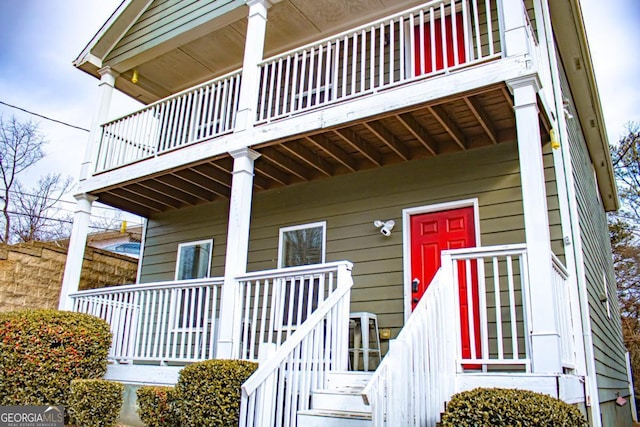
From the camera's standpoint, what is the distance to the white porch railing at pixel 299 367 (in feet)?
12.0

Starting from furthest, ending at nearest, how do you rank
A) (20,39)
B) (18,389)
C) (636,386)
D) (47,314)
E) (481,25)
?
(636,386)
(20,39)
(481,25)
(47,314)
(18,389)

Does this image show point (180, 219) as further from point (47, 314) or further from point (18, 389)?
point (18, 389)

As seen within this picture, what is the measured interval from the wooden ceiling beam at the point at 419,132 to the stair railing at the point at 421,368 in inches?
75.7

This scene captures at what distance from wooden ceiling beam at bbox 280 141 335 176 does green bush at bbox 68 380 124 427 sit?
339cm

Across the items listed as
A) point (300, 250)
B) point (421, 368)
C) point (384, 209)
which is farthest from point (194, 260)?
point (421, 368)

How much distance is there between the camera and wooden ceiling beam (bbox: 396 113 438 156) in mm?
5656

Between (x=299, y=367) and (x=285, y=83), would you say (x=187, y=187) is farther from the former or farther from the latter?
(x=299, y=367)

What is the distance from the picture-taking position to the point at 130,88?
9922 millimetres

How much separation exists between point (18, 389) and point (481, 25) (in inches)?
277

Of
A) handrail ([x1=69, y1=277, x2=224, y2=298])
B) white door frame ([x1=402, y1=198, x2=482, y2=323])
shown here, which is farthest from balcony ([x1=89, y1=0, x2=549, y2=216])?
handrail ([x1=69, y1=277, x2=224, y2=298])

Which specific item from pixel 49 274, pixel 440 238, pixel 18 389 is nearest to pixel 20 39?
pixel 49 274

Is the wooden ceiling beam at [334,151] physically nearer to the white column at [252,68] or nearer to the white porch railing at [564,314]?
the white column at [252,68]

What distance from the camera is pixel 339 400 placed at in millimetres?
4344

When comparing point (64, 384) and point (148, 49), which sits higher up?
point (148, 49)
